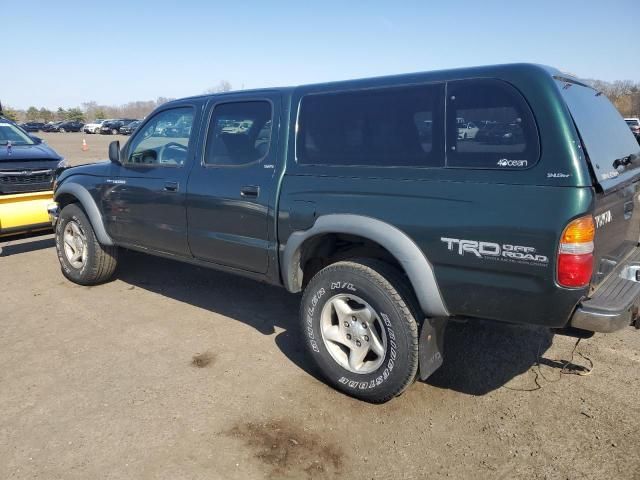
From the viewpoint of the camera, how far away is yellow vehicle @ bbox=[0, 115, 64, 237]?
5.91 meters

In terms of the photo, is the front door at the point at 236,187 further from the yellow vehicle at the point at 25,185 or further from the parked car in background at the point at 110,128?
the parked car in background at the point at 110,128

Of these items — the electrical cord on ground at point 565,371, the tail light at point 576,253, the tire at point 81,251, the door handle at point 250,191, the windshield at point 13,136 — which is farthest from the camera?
the windshield at point 13,136

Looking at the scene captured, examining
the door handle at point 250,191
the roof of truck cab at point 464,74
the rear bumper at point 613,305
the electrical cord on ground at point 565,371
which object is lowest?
the electrical cord on ground at point 565,371

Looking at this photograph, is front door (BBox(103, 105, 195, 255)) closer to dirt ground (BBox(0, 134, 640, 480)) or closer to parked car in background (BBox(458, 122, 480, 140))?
dirt ground (BBox(0, 134, 640, 480))

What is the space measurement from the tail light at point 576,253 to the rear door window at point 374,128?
0.77 metres

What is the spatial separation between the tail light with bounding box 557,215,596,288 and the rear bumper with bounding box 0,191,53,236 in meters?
5.91

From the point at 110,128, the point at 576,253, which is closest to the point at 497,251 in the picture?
the point at 576,253

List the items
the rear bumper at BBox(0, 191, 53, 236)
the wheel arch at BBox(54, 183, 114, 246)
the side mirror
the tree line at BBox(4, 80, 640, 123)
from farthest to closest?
the tree line at BBox(4, 80, 640, 123), the rear bumper at BBox(0, 191, 53, 236), the wheel arch at BBox(54, 183, 114, 246), the side mirror

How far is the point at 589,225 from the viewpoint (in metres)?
2.33

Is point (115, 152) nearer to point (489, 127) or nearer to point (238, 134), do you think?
point (238, 134)

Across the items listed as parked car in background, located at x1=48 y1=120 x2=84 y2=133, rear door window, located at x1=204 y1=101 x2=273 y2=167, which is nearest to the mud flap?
rear door window, located at x1=204 y1=101 x2=273 y2=167

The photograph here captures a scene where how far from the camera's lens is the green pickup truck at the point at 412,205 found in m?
2.41

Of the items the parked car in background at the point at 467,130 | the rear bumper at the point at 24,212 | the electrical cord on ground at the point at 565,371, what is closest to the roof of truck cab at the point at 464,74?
the parked car in background at the point at 467,130

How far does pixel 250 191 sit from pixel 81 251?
280 cm
